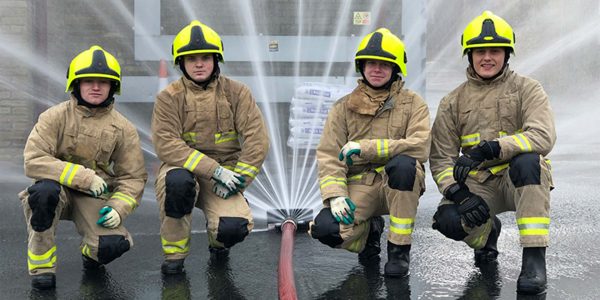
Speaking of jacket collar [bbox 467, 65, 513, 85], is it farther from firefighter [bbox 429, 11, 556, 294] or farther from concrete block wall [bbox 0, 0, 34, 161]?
concrete block wall [bbox 0, 0, 34, 161]

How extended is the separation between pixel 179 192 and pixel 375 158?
3.43ft

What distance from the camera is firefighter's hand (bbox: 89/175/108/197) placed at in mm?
3346

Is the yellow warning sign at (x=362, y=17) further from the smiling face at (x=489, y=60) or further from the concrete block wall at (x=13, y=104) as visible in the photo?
the concrete block wall at (x=13, y=104)

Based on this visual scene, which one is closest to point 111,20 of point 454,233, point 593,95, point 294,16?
point 294,16

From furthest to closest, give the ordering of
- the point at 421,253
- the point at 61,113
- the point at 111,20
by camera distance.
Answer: the point at 111,20, the point at 421,253, the point at 61,113

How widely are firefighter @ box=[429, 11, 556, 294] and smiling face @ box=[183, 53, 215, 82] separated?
133cm

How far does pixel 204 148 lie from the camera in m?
3.72

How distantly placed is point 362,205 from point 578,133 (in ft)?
38.3

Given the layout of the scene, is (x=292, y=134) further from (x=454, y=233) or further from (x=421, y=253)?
(x=454, y=233)

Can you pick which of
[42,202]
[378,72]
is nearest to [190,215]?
[42,202]

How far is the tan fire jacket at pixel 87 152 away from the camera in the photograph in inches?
130

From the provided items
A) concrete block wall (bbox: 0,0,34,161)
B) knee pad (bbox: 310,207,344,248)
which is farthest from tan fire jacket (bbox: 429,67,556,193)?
concrete block wall (bbox: 0,0,34,161)

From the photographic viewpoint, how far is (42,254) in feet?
10.6

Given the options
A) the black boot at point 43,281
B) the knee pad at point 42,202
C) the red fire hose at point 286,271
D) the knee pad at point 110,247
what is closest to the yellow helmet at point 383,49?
the red fire hose at point 286,271
